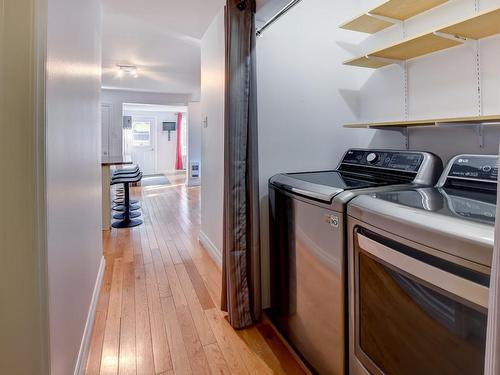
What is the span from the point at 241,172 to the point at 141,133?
892 centimetres

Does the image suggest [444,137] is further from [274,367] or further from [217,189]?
[217,189]

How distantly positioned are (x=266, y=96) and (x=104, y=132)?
5281 mm

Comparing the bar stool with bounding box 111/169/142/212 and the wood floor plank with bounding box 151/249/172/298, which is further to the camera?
the bar stool with bounding box 111/169/142/212

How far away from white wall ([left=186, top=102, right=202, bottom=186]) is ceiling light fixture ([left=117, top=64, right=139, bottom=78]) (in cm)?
209

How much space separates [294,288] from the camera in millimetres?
1512

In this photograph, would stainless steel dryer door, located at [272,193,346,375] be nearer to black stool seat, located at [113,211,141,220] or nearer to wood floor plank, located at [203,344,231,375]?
wood floor plank, located at [203,344,231,375]

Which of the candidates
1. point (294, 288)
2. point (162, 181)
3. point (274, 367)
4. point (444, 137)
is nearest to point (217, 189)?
point (294, 288)

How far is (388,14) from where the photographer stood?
1.63 meters

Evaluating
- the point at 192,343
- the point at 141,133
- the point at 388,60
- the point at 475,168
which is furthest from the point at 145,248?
the point at 141,133

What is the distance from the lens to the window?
31.2ft

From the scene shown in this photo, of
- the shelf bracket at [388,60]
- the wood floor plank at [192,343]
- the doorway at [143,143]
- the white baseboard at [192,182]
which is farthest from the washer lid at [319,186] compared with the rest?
the doorway at [143,143]

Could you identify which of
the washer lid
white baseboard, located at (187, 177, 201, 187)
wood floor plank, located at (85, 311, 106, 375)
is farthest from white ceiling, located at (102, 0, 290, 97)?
white baseboard, located at (187, 177, 201, 187)

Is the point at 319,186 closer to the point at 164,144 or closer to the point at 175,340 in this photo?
the point at 175,340

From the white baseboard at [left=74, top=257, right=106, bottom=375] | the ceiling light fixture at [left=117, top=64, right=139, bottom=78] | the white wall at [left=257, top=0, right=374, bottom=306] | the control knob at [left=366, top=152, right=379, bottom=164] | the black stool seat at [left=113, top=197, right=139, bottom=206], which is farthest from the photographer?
the black stool seat at [left=113, top=197, right=139, bottom=206]
